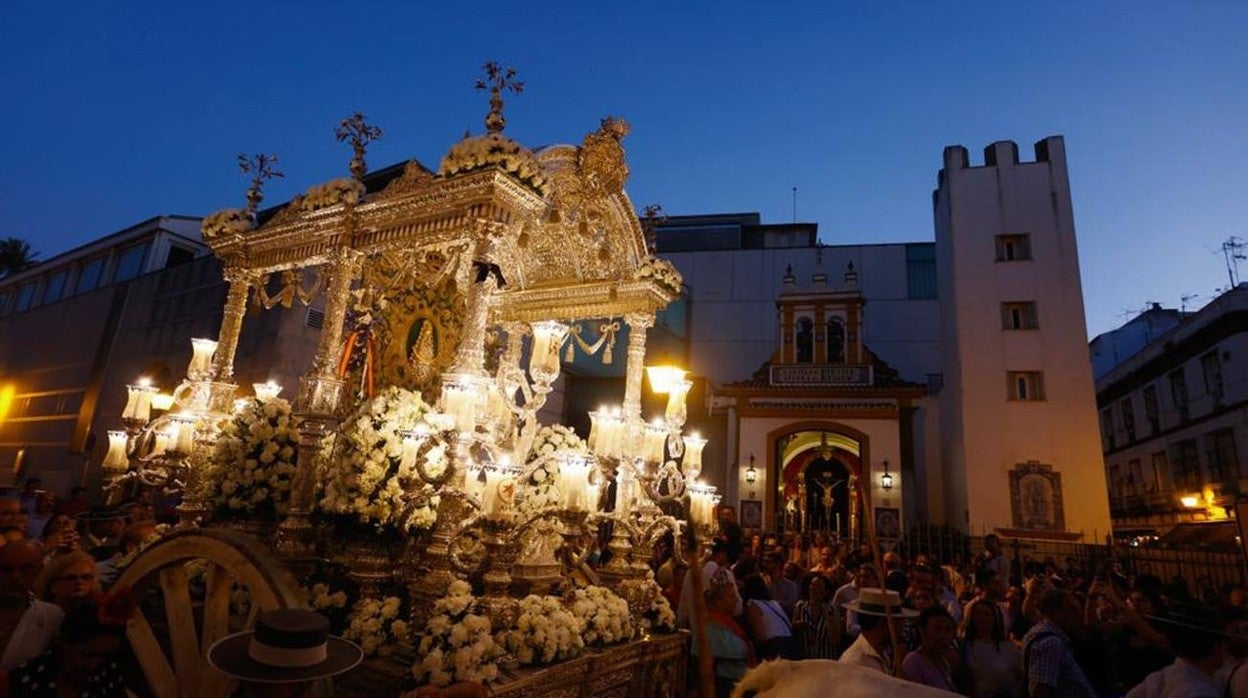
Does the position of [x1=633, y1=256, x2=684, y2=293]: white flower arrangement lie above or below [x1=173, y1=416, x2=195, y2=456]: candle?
above

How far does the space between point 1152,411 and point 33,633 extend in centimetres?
3355

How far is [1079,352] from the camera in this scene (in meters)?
18.3

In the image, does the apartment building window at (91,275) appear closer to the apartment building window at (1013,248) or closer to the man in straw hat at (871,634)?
the man in straw hat at (871,634)

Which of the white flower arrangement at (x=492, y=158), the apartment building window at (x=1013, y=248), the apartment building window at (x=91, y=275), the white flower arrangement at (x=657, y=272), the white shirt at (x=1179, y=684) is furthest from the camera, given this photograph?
the apartment building window at (x=91, y=275)

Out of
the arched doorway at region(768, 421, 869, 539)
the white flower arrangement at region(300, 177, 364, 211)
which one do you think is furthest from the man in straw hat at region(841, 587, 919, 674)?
the arched doorway at region(768, 421, 869, 539)

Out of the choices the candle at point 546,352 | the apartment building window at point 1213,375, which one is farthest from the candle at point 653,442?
the apartment building window at point 1213,375

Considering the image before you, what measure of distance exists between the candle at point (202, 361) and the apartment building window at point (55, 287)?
2360 centimetres

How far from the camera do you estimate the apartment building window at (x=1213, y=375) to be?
790 inches

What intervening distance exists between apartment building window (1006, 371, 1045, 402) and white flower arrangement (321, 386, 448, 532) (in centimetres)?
1866

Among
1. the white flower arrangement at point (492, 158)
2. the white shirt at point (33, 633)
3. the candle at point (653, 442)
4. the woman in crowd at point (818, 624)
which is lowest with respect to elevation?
the woman in crowd at point (818, 624)

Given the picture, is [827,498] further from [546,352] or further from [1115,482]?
[1115,482]

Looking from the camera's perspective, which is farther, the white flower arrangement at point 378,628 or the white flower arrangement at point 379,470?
the white flower arrangement at point 379,470

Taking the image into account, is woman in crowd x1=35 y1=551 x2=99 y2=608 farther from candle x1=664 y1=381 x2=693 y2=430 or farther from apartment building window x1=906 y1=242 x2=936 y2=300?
apartment building window x1=906 y1=242 x2=936 y2=300

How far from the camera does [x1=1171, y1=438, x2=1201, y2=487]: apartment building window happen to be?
21344 millimetres
